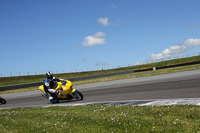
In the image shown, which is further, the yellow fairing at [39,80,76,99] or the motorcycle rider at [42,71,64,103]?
the motorcycle rider at [42,71,64,103]

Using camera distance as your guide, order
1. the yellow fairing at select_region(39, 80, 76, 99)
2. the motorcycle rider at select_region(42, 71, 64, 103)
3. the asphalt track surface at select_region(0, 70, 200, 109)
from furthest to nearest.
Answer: the motorcycle rider at select_region(42, 71, 64, 103) → the yellow fairing at select_region(39, 80, 76, 99) → the asphalt track surface at select_region(0, 70, 200, 109)

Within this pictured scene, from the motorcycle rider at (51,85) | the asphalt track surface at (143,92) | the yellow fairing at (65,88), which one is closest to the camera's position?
the asphalt track surface at (143,92)

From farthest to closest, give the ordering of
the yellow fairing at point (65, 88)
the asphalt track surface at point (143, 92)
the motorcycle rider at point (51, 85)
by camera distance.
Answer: the motorcycle rider at point (51, 85) < the yellow fairing at point (65, 88) < the asphalt track surface at point (143, 92)

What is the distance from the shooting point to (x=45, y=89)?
12852 mm

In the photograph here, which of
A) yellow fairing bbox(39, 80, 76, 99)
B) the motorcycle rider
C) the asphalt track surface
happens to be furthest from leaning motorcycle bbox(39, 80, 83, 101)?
the asphalt track surface

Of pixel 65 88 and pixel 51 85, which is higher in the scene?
pixel 51 85

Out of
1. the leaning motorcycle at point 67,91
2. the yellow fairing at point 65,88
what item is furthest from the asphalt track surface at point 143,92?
the yellow fairing at point 65,88

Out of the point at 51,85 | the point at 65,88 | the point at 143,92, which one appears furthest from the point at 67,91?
the point at 143,92

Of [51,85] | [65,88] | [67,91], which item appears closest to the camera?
[65,88]

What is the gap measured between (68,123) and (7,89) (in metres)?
26.4

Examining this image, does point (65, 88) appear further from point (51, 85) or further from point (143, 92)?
point (143, 92)

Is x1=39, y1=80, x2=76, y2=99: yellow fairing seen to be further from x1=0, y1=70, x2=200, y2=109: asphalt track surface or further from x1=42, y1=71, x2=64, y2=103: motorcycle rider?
x1=0, y1=70, x2=200, y2=109: asphalt track surface

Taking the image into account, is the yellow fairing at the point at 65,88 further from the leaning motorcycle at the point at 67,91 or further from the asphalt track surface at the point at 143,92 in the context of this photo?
the asphalt track surface at the point at 143,92

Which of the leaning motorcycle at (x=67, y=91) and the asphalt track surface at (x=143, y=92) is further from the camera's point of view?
the leaning motorcycle at (x=67, y=91)
